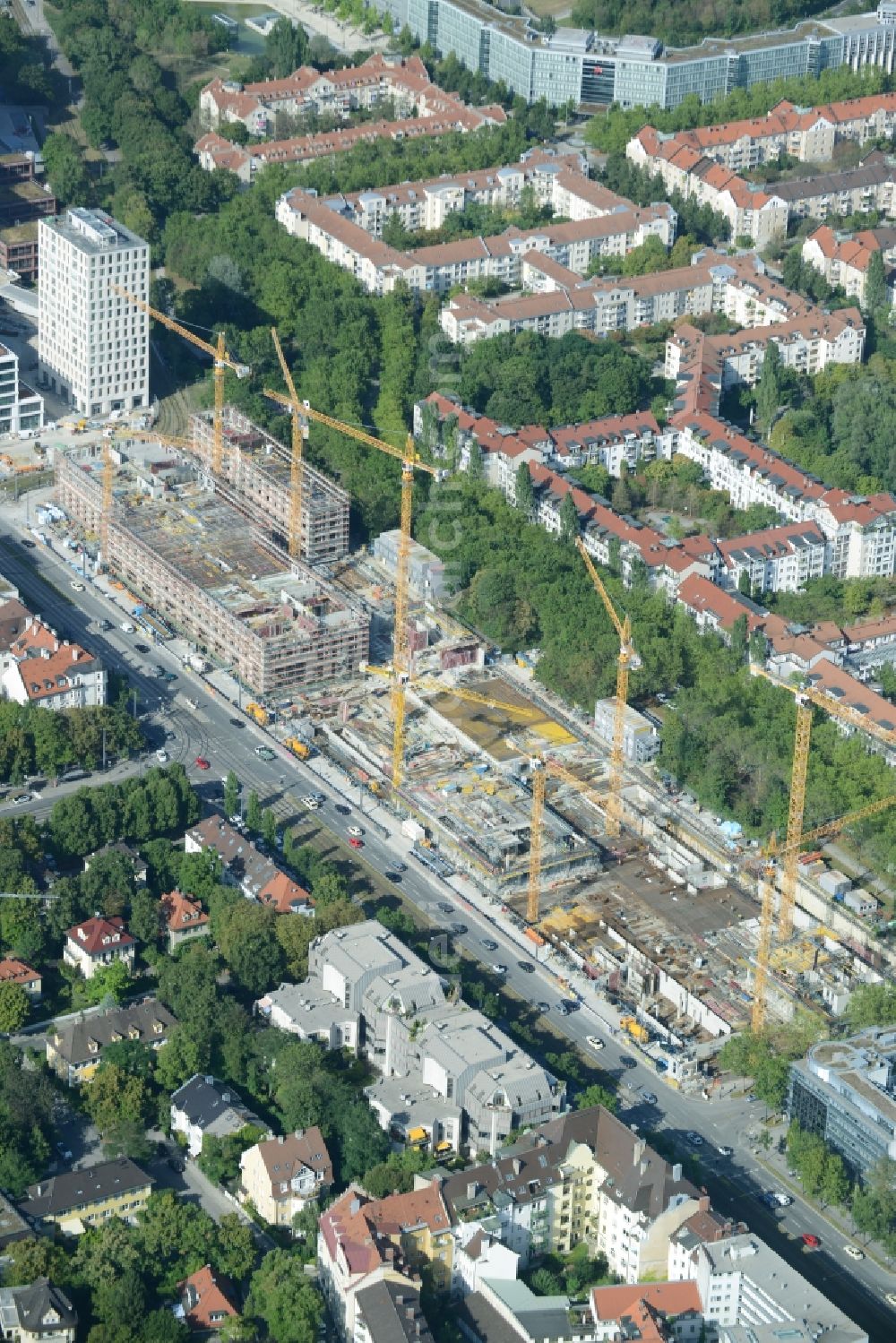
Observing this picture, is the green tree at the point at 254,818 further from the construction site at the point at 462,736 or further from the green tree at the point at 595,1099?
the green tree at the point at 595,1099

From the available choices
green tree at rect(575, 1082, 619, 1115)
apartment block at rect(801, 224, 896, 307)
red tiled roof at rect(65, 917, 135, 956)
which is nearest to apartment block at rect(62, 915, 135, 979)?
red tiled roof at rect(65, 917, 135, 956)

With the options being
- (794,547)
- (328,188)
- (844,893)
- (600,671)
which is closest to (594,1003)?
(844,893)

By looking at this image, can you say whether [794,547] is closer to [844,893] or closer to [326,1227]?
[844,893]

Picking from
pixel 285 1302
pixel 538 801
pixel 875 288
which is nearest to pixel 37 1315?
pixel 285 1302

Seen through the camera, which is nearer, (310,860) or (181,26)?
(310,860)

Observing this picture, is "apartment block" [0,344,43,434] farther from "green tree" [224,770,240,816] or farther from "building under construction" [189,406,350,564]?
"green tree" [224,770,240,816]

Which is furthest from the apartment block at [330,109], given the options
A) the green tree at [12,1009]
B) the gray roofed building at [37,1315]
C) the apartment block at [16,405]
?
the gray roofed building at [37,1315]

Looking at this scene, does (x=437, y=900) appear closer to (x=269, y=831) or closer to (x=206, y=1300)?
(x=269, y=831)
